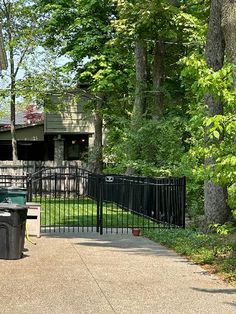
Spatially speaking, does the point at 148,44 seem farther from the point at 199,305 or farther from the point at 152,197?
the point at 199,305

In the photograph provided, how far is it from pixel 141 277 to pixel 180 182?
19.5 feet

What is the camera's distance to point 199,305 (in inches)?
271

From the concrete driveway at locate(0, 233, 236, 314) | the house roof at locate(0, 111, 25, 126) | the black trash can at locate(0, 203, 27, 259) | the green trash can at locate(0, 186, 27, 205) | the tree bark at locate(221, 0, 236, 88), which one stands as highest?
the house roof at locate(0, 111, 25, 126)

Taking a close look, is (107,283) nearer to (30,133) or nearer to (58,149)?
(58,149)

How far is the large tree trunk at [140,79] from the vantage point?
70.4ft

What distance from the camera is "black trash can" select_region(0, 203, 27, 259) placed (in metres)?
9.59

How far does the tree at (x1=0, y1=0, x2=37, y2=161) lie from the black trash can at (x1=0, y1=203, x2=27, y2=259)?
21.4 m

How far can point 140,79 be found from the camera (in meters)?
22.0

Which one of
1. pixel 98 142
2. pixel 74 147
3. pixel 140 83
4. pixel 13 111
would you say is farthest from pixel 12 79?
pixel 140 83

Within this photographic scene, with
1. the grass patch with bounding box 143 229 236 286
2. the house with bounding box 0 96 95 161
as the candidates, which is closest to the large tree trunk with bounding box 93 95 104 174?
the house with bounding box 0 96 95 161

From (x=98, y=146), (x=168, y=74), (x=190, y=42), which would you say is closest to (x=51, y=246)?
(x=190, y=42)

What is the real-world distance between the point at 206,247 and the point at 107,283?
11.3 feet

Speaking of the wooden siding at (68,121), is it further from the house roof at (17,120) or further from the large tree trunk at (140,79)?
the large tree trunk at (140,79)

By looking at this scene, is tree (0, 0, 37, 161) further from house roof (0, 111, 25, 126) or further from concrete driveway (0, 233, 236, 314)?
concrete driveway (0, 233, 236, 314)
